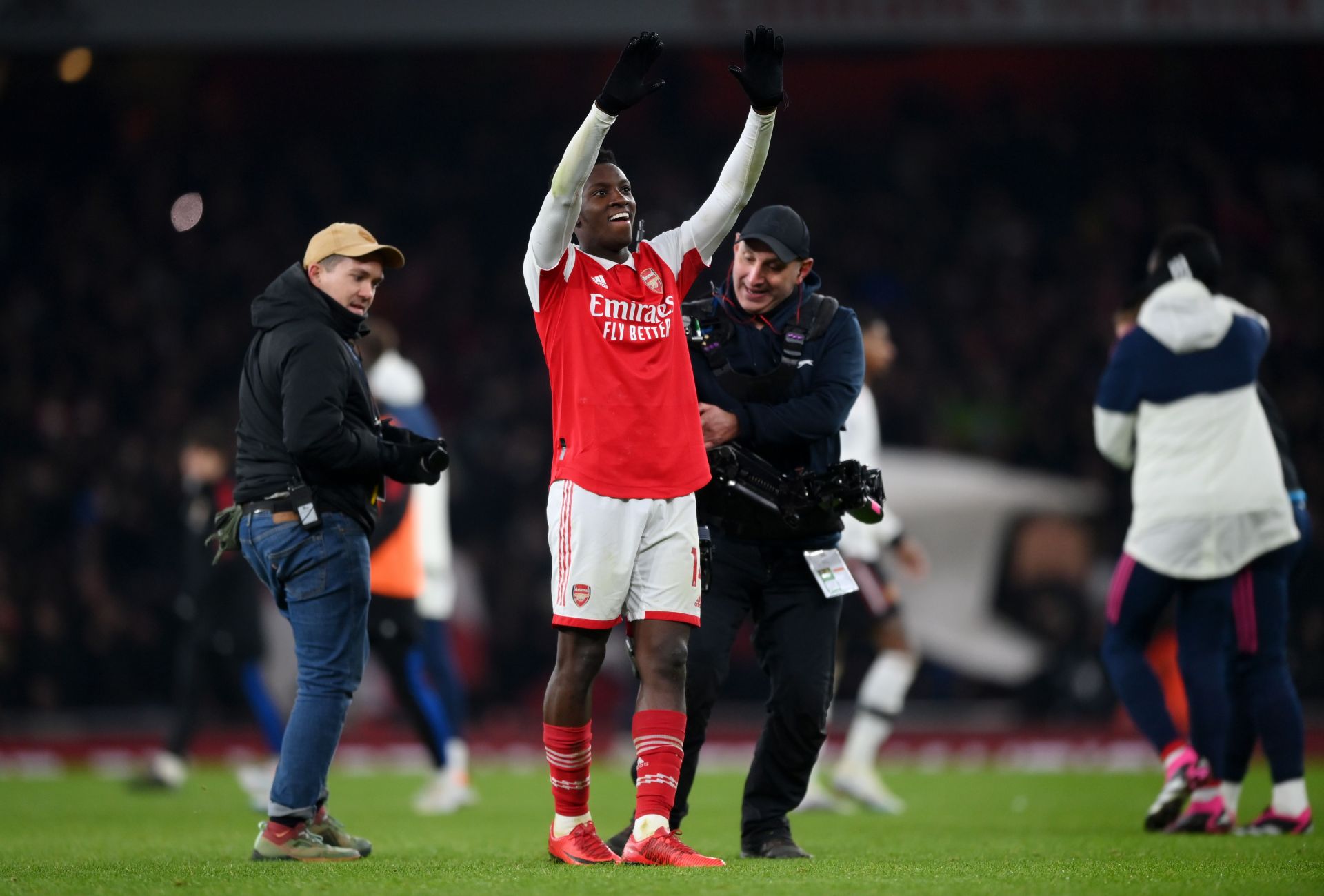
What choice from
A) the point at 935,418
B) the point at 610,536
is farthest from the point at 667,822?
the point at 935,418

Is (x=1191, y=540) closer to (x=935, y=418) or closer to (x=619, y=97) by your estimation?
(x=619, y=97)

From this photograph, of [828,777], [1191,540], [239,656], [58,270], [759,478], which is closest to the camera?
[759,478]

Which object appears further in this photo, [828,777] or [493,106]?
[493,106]

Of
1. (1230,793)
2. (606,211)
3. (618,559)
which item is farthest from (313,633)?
(1230,793)

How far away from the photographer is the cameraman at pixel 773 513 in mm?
5648

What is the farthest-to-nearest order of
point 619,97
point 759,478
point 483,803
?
point 483,803, point 759,478, point 619,97

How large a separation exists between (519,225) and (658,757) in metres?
16.1

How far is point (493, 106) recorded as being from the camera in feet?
69.8

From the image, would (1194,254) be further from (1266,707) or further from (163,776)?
(163,776)

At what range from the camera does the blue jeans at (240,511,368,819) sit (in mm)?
5434

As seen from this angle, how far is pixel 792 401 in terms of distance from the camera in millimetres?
5723

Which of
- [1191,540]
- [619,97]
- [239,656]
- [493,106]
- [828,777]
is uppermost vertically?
[493,106]

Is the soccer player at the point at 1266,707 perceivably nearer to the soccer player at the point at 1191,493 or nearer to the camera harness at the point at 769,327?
the soccer player at the point at 1191,493

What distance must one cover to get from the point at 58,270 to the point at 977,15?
1150cm
